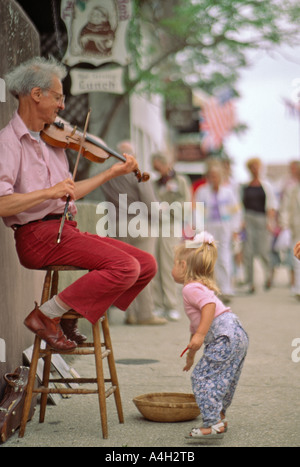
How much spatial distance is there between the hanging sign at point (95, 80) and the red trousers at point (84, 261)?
4079mm

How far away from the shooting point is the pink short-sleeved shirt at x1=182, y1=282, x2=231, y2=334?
4.66 metres

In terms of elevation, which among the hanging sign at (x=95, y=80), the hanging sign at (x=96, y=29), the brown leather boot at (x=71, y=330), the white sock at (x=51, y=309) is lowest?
the brown leather boot at (x=71, y=330)

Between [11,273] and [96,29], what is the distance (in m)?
2.95

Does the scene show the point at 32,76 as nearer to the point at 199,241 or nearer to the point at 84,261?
the point at 84,261

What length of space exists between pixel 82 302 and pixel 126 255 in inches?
13.1

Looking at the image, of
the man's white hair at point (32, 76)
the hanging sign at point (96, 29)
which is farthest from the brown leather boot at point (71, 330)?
the hanging sign at point (96, 29)

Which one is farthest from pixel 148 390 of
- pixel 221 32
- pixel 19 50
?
pixel 221 32

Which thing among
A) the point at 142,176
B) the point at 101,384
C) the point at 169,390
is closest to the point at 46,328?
the point at 101,384

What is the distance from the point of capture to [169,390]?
5922 mm

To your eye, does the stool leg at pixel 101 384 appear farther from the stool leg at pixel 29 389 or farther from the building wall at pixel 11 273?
the building wall at pixel 11 273

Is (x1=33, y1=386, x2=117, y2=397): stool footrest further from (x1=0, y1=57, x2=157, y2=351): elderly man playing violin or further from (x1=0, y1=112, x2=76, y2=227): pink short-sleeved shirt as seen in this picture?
(x1=0, y1=112, x2=76, y2=227): pink short-sleeved shirt

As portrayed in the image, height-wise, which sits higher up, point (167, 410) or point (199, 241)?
point (199, 241)

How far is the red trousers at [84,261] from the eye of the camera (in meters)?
4.55

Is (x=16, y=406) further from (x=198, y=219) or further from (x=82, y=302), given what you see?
(x=198, y=219)
